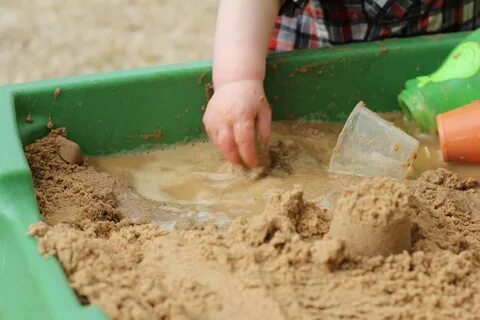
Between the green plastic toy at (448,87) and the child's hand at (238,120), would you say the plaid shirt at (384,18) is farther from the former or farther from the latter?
the child's hand at (238,120)

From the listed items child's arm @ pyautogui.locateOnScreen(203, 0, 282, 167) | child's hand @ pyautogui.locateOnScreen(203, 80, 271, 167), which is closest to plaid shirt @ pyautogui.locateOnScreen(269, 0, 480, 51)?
child's arm @ pyautogui.locateOnScreen(203, 0, 282, 167)

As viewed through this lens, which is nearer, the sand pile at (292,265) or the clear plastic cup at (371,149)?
the sand pile at (292,265)

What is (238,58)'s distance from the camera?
113 centimetres

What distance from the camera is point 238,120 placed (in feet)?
3.44

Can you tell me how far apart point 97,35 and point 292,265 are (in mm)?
1494

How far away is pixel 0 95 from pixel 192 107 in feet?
0.87

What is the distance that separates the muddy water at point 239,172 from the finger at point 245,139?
0.03m

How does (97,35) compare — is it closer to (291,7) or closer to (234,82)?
(291,7)

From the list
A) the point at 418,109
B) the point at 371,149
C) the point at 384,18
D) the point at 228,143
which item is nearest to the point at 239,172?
the point at 228,143

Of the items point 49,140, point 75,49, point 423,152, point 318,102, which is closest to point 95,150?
point 49,140

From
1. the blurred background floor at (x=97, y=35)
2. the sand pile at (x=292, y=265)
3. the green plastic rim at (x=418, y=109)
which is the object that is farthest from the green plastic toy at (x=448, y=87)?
the blurred background floor at (x=97, y=35)

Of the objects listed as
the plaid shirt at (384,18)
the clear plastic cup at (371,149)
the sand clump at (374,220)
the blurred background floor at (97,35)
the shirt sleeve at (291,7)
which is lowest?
the blurred background floor at (97,35)

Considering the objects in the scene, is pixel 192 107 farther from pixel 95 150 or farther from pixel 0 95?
pixel 0 95

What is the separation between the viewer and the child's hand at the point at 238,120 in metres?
1.04
